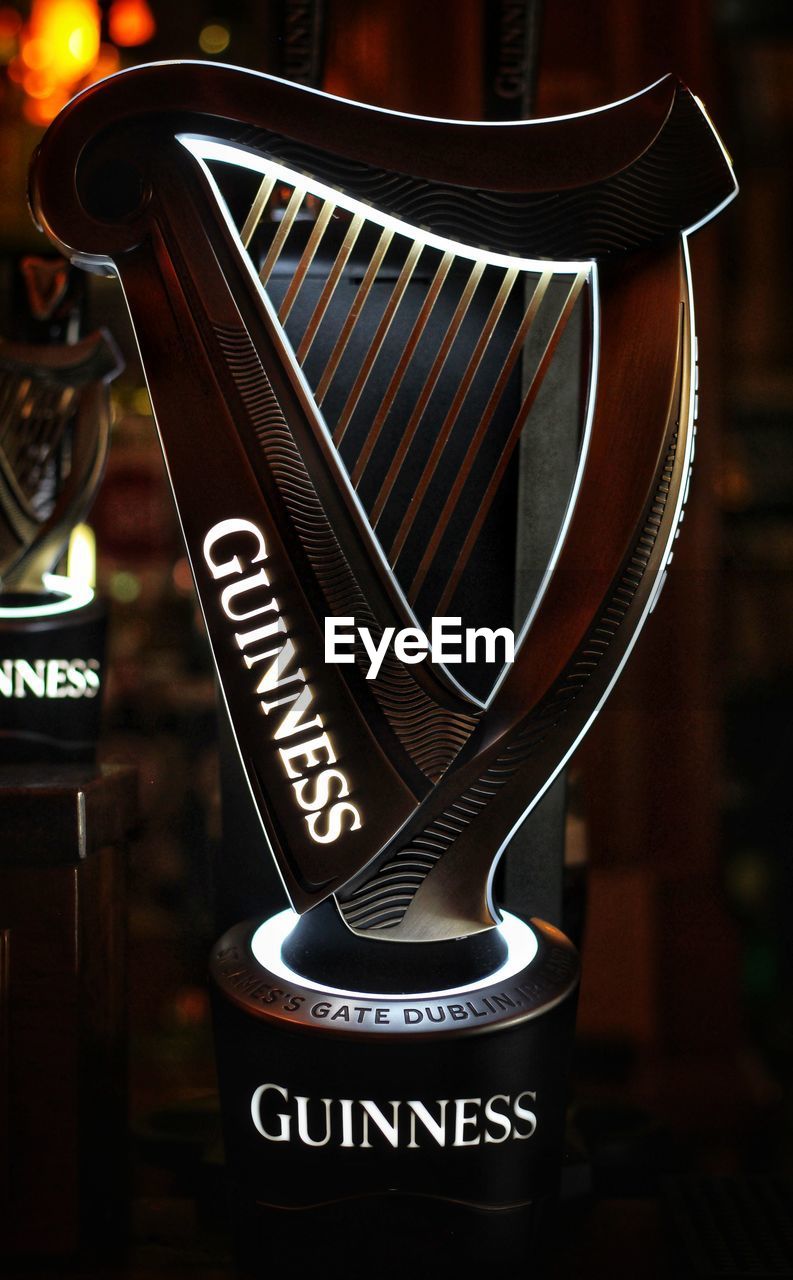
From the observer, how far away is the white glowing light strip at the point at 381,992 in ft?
3.95

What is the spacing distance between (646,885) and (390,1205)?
600 millimetres

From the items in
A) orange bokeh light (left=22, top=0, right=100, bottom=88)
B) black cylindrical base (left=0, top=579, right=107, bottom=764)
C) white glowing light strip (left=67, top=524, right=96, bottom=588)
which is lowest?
black cylindrical base (left=0, top=579, right=107, bottom=764)

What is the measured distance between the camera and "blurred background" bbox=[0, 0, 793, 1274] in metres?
1.44

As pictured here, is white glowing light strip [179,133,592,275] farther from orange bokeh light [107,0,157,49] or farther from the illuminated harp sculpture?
orange bokeh light [107,0,157,49]

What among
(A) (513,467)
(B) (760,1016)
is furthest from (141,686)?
(B) (760,1016)

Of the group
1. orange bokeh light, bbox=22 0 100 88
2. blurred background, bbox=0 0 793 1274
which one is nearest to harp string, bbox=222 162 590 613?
blurred background, bbox=0 0 793 1274

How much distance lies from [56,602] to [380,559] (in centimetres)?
61

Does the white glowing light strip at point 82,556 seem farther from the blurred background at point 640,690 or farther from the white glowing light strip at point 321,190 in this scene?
the white glowing light strip at point 321,190

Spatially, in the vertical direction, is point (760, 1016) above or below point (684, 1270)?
above

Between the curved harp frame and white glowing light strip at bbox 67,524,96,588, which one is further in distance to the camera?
white glowing light strip at bbox 67,524,96,588

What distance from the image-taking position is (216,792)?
Result: 1484 millimetres

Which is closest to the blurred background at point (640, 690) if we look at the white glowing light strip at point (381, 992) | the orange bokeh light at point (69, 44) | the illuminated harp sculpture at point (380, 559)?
the orange bokeh light at point (69, 44)

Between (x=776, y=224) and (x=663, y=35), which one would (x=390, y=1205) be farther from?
(x=663, y=35)

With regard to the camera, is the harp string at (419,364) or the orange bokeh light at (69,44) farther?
the orange bokeh light at (69,44)
